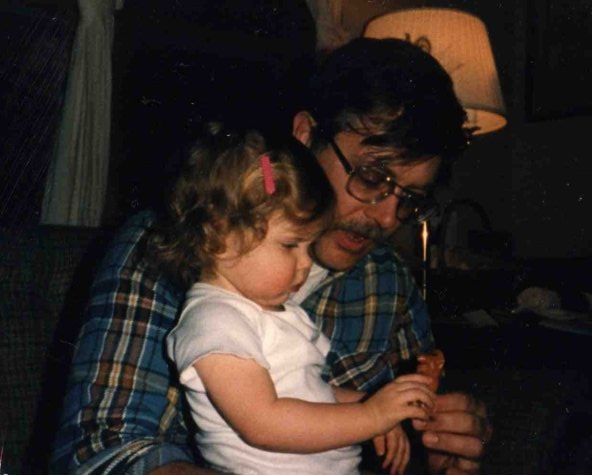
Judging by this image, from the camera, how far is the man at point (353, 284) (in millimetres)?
1031

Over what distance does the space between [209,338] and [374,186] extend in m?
0.51

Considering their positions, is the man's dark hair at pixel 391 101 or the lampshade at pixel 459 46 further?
the lampshade at pixel 459 46

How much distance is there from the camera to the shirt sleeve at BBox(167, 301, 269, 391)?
919 mm

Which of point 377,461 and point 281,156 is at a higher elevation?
Answer: point 281,156

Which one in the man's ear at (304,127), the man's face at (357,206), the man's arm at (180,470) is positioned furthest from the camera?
the man's ear at (304,127)

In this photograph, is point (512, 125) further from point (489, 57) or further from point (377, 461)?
point (377, 461)

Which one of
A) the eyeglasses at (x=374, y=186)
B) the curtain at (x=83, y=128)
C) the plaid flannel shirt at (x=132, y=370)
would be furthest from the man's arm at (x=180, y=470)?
the curtain at (x=83, y=128)

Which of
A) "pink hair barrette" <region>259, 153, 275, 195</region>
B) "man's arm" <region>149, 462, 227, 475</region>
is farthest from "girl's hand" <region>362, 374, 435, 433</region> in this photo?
"pink hair barrette" <region>259, 153, 275, 195</region>

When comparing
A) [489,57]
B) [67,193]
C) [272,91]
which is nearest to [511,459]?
[489,57]

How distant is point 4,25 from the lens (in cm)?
223

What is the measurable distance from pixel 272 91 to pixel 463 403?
1.99 metres

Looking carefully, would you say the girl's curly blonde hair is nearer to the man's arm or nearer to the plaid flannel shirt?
the plaid flannel shirt

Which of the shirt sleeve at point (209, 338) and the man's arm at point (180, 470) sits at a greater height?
the shirt sleeve at point (209, 338)

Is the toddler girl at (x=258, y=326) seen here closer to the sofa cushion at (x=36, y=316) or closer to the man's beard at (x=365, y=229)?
the man's beard at (x=365, y=229)
